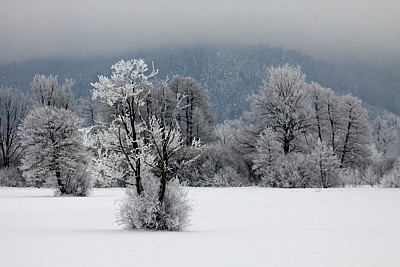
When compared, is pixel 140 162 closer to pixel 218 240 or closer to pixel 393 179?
pixel 218 240

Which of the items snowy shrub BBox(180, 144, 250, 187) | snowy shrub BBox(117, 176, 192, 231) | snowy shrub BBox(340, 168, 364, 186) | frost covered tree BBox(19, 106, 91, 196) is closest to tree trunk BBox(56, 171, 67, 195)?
frost covered tree BBox(19, 106, 91, 196)

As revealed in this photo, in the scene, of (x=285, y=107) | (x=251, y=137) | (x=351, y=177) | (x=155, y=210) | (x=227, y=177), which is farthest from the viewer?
(x=227, y=177)

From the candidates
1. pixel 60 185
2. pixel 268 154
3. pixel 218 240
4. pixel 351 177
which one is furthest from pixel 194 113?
pixel 218 240

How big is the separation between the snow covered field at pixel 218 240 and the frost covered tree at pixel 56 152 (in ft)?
55.7

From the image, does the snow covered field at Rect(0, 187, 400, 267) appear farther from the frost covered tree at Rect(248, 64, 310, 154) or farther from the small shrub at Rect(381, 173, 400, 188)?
the frost covered tree at Rect(248, 64, 310, 154)

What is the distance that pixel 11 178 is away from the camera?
54562 mm

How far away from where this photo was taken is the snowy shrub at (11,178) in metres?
54.2

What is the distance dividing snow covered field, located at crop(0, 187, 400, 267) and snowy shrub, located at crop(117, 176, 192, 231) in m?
0.77

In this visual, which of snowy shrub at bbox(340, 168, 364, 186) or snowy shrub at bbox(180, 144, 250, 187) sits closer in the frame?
snowy shrub at bbox(340, 168, 364, 186)

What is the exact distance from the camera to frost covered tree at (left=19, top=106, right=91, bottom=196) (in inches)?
1538

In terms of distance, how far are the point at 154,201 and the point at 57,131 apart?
91.5ft

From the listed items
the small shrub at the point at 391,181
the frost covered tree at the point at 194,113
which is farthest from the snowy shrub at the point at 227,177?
the small shrub at the point at 391,181

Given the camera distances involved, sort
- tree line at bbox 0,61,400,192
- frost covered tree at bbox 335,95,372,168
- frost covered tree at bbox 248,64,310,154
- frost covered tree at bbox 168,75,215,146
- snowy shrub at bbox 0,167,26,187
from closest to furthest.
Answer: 1. tree line at bbox 0,61,400,192
2. frost covered tree at bbox 248,64,310,154
3. frost covered tree at bbox 335,95,372,168
4. snowy shrub at bbox 0,167,26,187
5. frost covered tree at bbox 168,75,215,146

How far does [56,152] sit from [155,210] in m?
27.1
